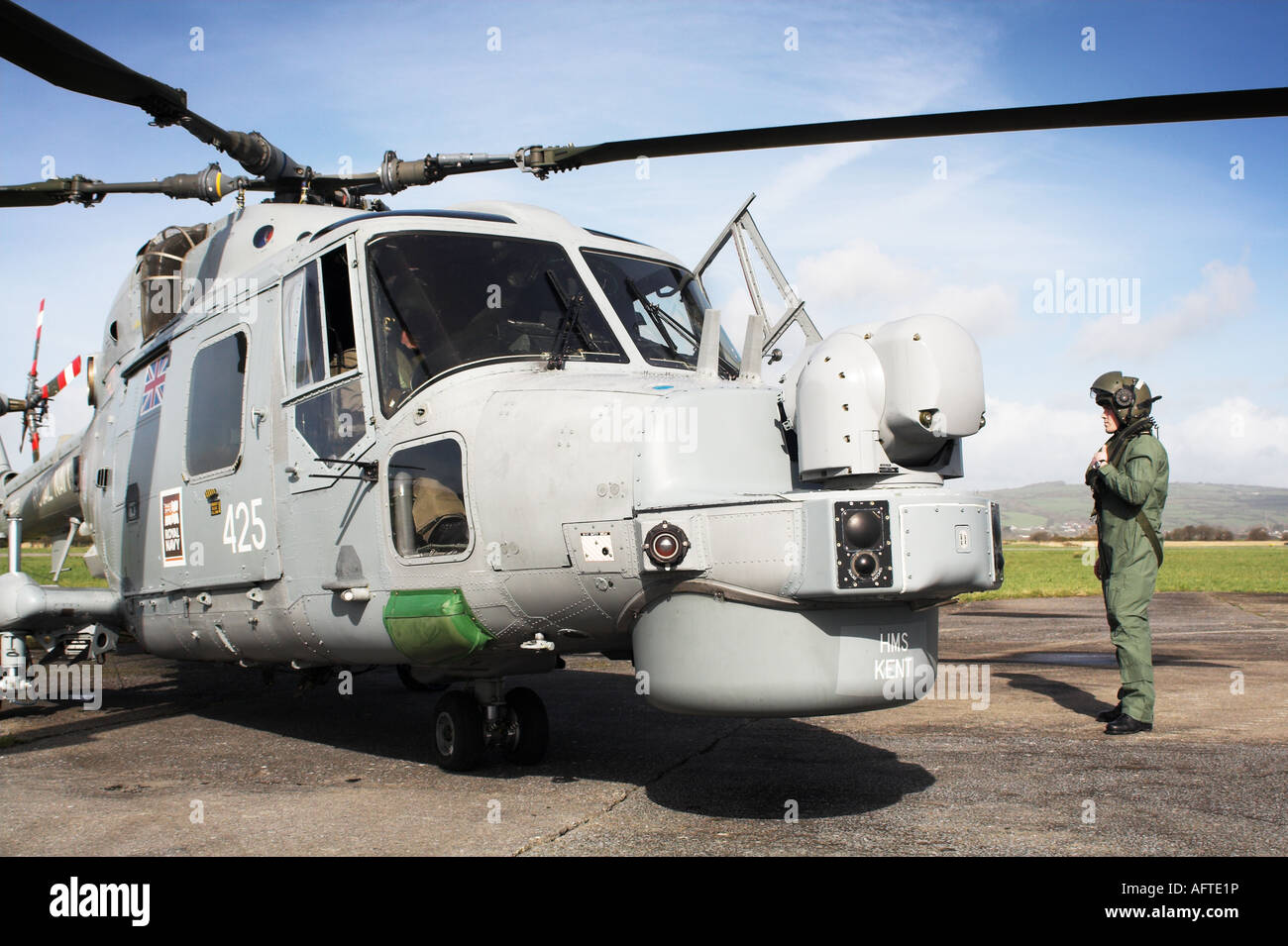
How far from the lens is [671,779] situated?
237 inches

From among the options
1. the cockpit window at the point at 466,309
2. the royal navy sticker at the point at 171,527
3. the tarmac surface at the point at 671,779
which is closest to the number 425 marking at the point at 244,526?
the royal navy sticker at the point at 171,527

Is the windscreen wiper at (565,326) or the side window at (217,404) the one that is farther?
the side window at (217,404)

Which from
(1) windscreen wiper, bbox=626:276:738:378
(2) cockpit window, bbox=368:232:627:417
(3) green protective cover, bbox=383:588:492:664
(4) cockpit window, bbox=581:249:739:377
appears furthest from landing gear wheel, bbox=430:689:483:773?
(1) windscreen wiper, bbox=626:276:738:378

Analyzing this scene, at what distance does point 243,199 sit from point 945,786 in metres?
6.75

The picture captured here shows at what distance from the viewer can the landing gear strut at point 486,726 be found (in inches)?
246

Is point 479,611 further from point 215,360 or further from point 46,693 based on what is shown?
point 46,693

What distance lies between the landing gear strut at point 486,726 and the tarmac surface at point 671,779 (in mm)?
118

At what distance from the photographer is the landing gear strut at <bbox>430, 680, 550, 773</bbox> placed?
6.25 meters

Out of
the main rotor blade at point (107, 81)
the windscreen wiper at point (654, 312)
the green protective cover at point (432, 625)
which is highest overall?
the main rotor blade at point (107, 81)

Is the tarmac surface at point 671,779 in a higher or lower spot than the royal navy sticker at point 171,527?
lower

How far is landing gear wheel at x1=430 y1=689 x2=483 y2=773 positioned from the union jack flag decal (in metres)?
3.88

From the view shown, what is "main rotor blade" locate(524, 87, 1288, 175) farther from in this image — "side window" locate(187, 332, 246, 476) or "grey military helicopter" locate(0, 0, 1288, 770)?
"side window" locate(187, 332, 246, 476)

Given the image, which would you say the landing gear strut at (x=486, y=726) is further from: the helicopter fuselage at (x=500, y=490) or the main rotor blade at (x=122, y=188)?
the main rotor blade at (x=122, y=188)

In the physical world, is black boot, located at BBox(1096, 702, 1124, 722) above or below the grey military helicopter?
below
